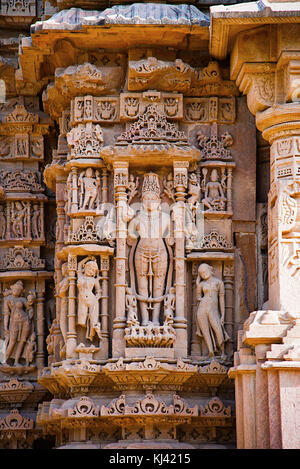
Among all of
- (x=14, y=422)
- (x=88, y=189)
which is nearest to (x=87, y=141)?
(x=88, y=189)

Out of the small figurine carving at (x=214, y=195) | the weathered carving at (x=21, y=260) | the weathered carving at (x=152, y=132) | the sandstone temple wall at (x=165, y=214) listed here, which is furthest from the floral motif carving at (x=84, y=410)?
the weathered carving at (x=152, y=132)

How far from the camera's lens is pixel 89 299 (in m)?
13.8

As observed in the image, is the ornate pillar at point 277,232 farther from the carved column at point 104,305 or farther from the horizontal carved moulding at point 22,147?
the horizontal carved moulding at point 22,147

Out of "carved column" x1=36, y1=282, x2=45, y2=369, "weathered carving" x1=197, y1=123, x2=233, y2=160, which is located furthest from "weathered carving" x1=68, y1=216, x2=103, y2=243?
"carved column" x1=36, y1=282, x2=45, y2=369

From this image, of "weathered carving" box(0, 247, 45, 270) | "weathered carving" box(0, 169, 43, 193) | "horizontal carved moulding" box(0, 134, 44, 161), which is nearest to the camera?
"weathered carving" box(0, 247, 45, 270)

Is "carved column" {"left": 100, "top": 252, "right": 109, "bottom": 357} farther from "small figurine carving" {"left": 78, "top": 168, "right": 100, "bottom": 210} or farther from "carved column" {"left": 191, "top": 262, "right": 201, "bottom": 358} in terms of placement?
"carved column" {"left": 191, "top": 262, "right": 201, "bottom": 358}

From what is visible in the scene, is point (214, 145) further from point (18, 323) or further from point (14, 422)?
point (14, 422)

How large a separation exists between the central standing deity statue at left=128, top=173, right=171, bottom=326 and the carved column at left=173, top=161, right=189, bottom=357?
14cm

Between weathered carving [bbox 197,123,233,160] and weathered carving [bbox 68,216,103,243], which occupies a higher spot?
weathered carving [bbox 197,123,233,160]

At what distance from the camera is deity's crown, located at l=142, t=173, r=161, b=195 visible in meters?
14.1

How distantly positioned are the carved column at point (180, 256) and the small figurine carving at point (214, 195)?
0.94 ft

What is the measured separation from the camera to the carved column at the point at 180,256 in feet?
45.1

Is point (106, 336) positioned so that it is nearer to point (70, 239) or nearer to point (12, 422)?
point (70, 239)
